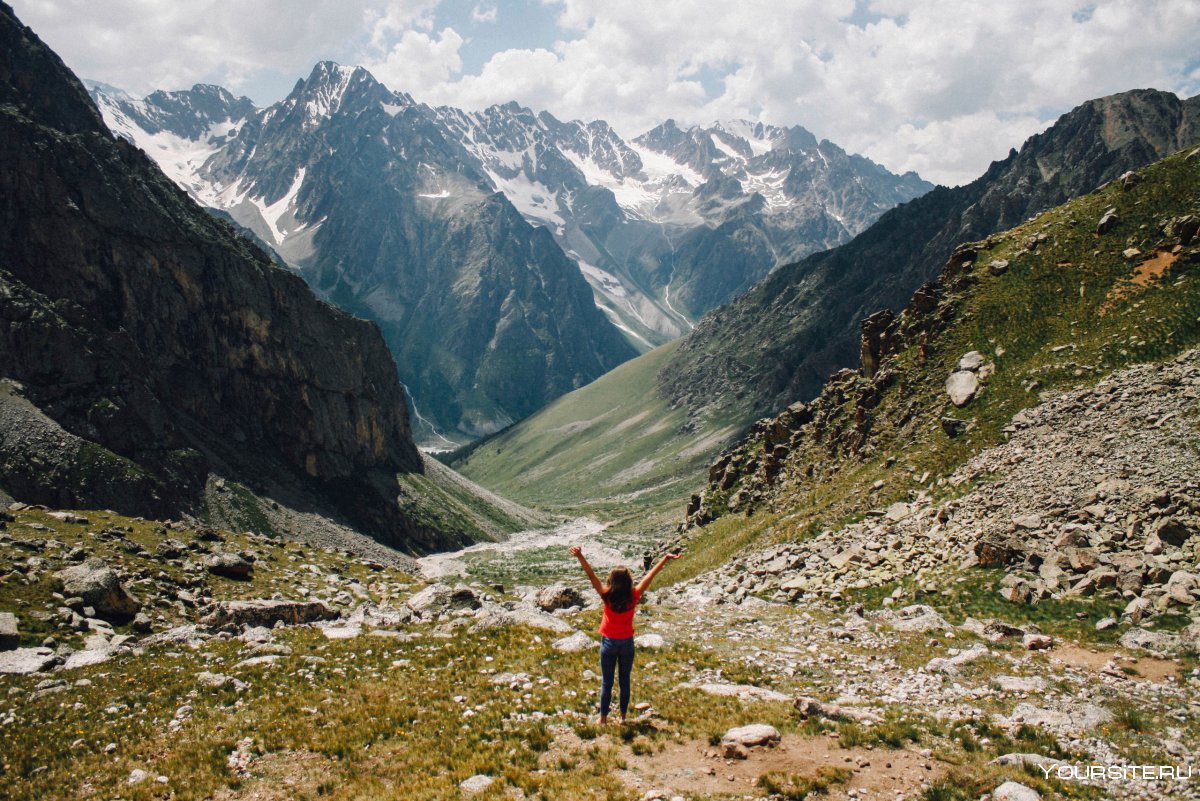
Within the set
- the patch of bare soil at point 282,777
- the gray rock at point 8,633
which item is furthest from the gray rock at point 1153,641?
the gray rock at point 8,633

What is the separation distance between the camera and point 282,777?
45.0 ft

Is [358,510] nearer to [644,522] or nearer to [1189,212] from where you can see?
[644,522]

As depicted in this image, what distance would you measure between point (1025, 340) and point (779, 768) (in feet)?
139

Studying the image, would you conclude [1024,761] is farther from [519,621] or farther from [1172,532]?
[519,621]

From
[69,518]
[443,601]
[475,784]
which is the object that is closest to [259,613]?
[443,601]

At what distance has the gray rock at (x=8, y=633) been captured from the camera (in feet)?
74.6

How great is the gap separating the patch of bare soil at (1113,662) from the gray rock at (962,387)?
26737 millimetres

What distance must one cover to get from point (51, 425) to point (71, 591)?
68.6m

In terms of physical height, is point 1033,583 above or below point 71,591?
below

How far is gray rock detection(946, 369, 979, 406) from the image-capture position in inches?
1726

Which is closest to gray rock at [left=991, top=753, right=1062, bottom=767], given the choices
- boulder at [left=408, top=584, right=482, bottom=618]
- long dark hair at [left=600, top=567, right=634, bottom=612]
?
long dark hair at [left=600, top=567, right=634, bottom=612]

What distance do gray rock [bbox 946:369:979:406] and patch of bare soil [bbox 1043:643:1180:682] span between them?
26.7 meters

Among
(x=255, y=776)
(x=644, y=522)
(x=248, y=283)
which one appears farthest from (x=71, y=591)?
(x=644, y=522)

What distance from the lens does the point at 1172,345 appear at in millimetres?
35906
